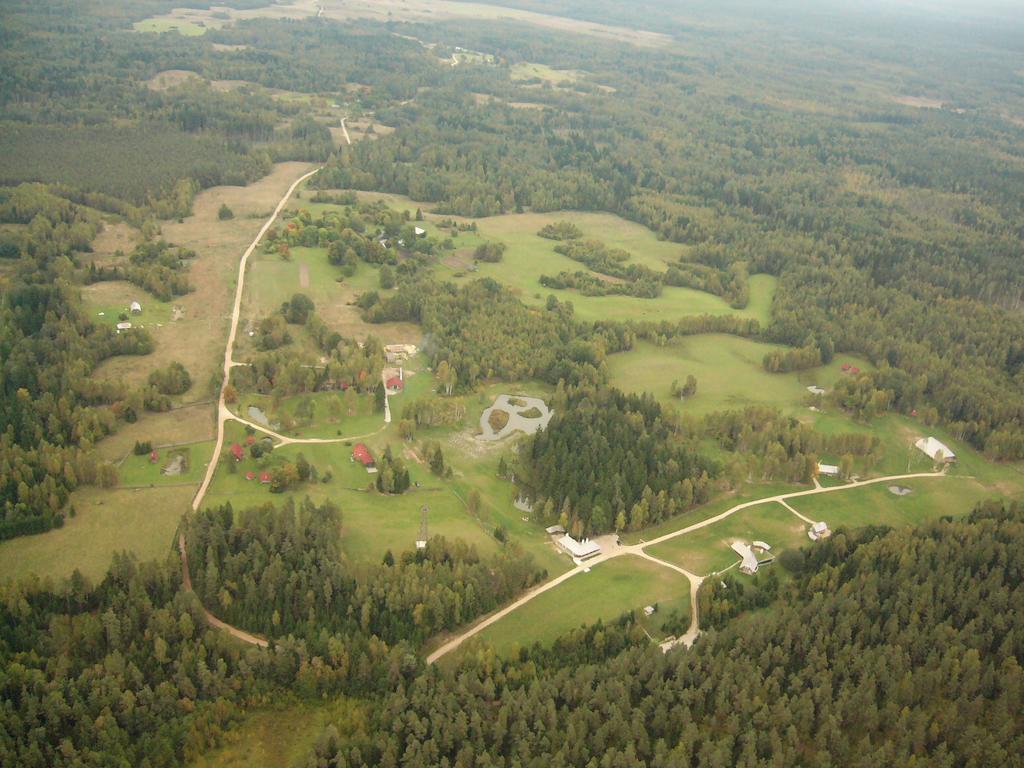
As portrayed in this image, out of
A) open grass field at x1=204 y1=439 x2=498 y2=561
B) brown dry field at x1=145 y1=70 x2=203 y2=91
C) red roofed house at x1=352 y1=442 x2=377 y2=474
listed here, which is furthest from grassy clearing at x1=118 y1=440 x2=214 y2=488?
brown dry field at x1=145 y1=70 x2=203 y2=91

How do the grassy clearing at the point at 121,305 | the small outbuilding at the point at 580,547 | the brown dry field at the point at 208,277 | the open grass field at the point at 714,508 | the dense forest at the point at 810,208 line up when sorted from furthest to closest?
the dense forest at the point at 810,208 < the grassy clearing at the point at 121,305 < the brown dry field at the point at 208,277 < the open grass field at the point at 714,508 < the small outbuilding at the point at 580,547

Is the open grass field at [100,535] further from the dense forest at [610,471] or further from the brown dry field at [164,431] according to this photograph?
the dense forest at [610,471]

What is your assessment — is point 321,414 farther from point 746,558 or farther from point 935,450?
point 935,450

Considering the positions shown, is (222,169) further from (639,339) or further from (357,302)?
(639,339)

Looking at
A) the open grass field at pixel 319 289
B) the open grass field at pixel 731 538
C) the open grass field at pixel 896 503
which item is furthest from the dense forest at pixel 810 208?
the open grass field at pixel 731 538

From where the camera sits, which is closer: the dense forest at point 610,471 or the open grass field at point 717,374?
the dense forest at point 610,471

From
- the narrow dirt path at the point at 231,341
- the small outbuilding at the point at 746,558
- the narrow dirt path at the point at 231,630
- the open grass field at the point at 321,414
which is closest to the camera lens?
the narrow dirt path at the point at 231,630
